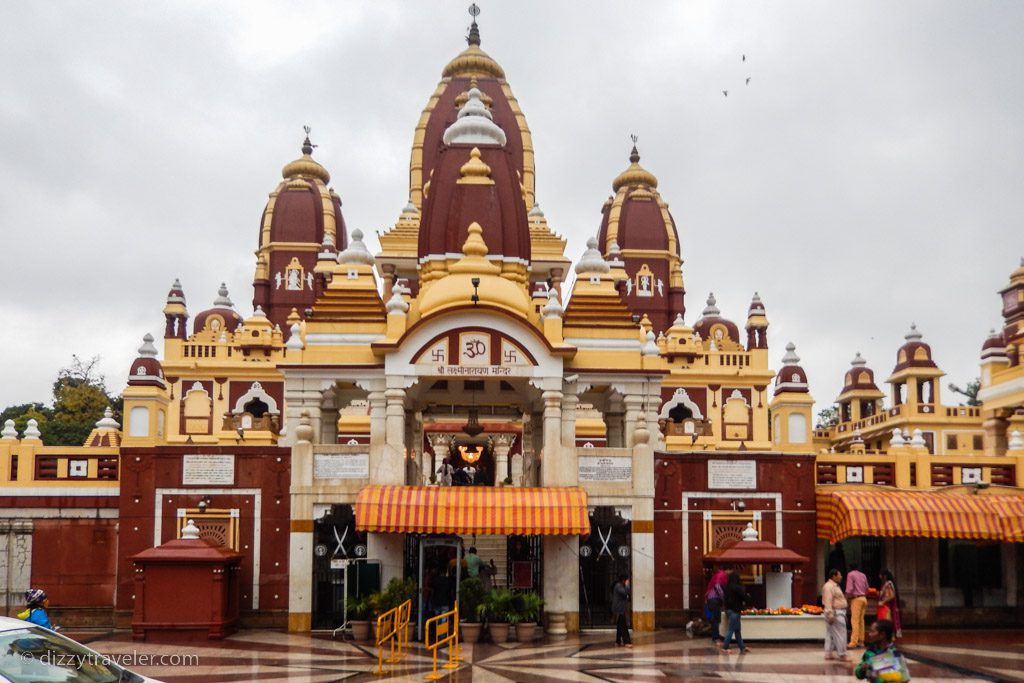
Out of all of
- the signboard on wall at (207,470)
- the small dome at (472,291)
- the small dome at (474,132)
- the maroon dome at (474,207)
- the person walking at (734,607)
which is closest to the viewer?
the person walking at (734,607)

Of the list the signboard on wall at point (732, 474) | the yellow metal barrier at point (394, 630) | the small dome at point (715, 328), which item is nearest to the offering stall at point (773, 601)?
the signboard on wall at point (732, 474)

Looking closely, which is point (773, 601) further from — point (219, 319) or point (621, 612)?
point (219, 319)

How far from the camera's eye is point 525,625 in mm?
23156

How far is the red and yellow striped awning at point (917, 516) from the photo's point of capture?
25.5 meters

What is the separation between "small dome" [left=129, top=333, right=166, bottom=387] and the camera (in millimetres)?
31609

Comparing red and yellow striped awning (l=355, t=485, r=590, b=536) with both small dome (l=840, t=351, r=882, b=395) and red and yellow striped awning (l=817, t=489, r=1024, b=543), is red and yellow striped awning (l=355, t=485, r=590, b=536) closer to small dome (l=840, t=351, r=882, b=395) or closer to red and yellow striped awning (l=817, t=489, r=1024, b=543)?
red and yellow striped awning (l=817, t=489, r=1024, b=543)

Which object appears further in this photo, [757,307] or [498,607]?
[757,307]

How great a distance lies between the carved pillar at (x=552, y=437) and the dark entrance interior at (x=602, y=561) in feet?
4.17

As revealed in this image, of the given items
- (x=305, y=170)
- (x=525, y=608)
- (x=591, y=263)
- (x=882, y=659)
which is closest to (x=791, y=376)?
(x=591, y=263)

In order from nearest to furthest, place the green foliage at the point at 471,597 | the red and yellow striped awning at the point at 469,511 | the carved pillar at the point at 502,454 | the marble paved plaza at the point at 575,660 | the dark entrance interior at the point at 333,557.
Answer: the marble paved plaza at the point at 575,660 → the green foliage at the point at 471,597 → the red and yellow striped awning at the point at 469,511 → the dark entrance interior at the point at 333,557 → the carved pillar at the point at 502,454

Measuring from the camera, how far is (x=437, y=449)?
4094 centimetres

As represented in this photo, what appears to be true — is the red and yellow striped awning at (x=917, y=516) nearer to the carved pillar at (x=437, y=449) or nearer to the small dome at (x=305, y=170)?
the carved pillar at (x=437, y=449)

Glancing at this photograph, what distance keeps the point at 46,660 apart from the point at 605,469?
53.1ft

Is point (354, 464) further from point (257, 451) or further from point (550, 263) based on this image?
point (550, 263)
